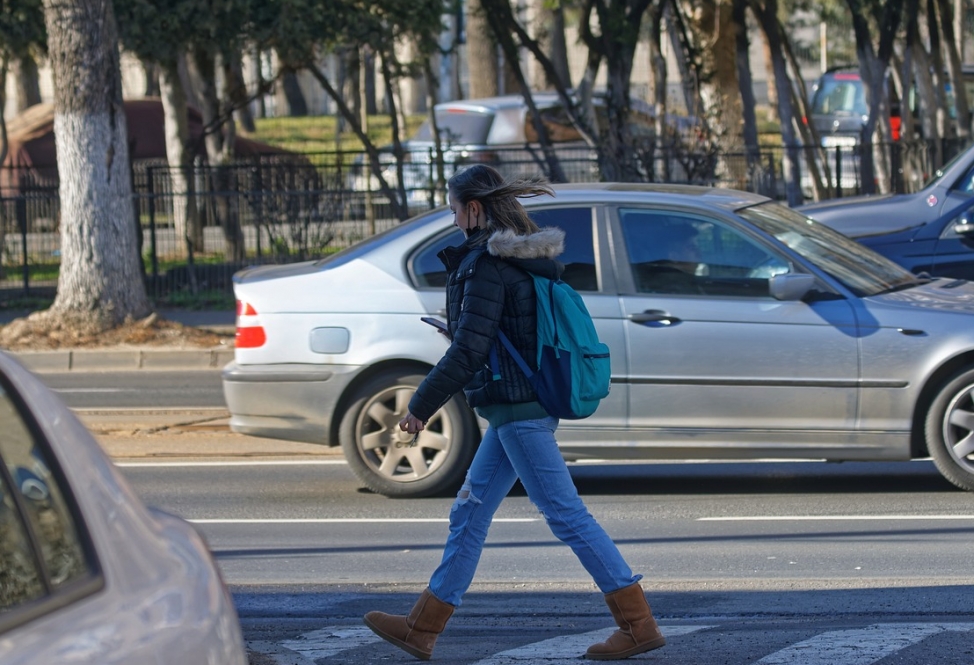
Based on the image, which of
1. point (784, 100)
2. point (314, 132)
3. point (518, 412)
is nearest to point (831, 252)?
point (518, 412)

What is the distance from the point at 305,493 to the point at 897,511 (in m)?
3.20

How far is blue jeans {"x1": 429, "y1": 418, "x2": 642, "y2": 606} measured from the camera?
4.50 meters

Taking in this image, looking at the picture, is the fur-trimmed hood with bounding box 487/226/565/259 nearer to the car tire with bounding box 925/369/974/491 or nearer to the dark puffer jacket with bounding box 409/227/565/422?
the dark puffer jacket with bounding box 409/227/565/422

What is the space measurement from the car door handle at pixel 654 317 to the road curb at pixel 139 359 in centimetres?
720

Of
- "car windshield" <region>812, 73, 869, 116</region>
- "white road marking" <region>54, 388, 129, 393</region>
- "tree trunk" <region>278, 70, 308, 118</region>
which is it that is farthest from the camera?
"tree trunk" <region>278, 70, 308, 118</region>

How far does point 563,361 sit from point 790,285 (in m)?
2.71

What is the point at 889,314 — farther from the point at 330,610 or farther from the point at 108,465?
the point at 108,465

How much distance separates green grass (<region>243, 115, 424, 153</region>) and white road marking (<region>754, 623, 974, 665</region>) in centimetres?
3214

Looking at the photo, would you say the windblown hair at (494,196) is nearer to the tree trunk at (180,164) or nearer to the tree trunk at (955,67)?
the tree trunk at (180,164)

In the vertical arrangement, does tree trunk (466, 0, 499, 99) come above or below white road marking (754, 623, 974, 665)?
above

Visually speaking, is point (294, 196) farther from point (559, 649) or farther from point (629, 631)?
point (629, 631)

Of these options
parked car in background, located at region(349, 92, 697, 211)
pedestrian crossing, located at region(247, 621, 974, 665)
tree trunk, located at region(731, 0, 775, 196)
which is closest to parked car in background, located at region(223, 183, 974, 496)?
pedestrian crossing, located at region(247, 621, 974, 665)

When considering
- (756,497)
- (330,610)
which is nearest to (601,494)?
(756,497)

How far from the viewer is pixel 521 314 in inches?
177
